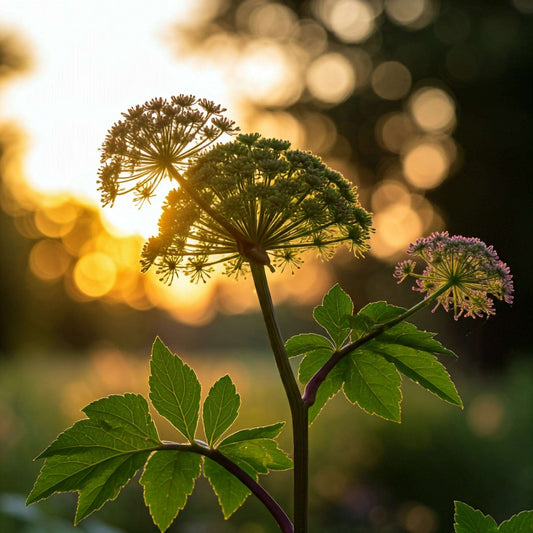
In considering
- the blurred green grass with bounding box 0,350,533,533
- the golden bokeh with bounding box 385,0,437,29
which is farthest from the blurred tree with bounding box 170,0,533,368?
the blurred green grass with bounding box 0,350,533,533

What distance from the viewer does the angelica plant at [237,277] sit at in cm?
130

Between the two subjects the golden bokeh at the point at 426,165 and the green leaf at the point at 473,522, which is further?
the golden bokeh at the point at 426,165

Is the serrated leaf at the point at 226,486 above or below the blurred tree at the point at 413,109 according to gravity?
below

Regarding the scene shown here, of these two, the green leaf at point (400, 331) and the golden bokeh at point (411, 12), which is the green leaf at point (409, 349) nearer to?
the green leaf at point (400, 331)

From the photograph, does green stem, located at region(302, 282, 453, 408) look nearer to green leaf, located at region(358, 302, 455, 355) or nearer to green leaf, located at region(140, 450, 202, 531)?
green leaf, located at region(358, 302, 455, 355)

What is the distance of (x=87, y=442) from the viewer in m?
1.32

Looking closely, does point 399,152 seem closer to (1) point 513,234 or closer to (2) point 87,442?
(1) point 513,234

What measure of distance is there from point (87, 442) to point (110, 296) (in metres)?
33.5

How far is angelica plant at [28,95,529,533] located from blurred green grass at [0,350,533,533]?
5323mm

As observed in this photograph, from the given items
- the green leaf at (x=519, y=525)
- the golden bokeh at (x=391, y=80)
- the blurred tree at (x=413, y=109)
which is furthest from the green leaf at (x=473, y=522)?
the golden bokeh at (x=391, y=80)

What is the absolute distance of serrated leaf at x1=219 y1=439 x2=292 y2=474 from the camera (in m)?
1.37

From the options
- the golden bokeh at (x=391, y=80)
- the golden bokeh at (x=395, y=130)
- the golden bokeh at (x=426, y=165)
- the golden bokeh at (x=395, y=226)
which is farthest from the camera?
the golden bokeh at (x=395, y=130)

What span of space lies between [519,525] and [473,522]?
90mm

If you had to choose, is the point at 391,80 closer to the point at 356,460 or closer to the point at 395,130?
the point at 395,130
